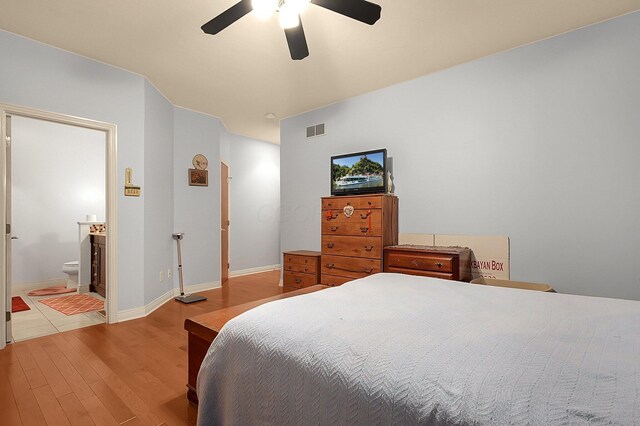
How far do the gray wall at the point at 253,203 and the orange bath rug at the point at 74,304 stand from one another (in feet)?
7.16

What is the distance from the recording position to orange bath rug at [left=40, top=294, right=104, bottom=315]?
12.1 feet

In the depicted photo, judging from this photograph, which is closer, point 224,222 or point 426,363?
point 426,363

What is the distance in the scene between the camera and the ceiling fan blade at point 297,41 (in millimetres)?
1995

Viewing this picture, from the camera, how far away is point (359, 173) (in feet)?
12.2

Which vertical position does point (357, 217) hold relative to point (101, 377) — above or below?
above

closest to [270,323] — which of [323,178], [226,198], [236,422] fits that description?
[236,422]

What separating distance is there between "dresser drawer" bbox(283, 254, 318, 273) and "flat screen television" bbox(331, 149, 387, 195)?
Result: 0.94 m

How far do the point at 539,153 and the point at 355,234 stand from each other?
191cm

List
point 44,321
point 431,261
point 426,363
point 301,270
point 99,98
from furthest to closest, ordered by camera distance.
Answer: point 301,270 < point 44,321 < point 99,98 < point 431,261 < point 426,363

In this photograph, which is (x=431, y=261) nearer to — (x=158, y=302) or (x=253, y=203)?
(x=158, y=302)

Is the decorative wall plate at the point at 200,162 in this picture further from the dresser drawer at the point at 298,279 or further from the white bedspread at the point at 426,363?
the white bedspread at the point at 426,363

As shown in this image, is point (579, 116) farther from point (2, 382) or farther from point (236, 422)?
point (2, 382)

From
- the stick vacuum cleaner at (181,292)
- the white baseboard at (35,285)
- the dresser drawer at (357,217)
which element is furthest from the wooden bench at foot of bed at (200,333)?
the white baseboard at (35,285)

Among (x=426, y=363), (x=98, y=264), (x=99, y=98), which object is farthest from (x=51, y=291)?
(x=426, y=363)
